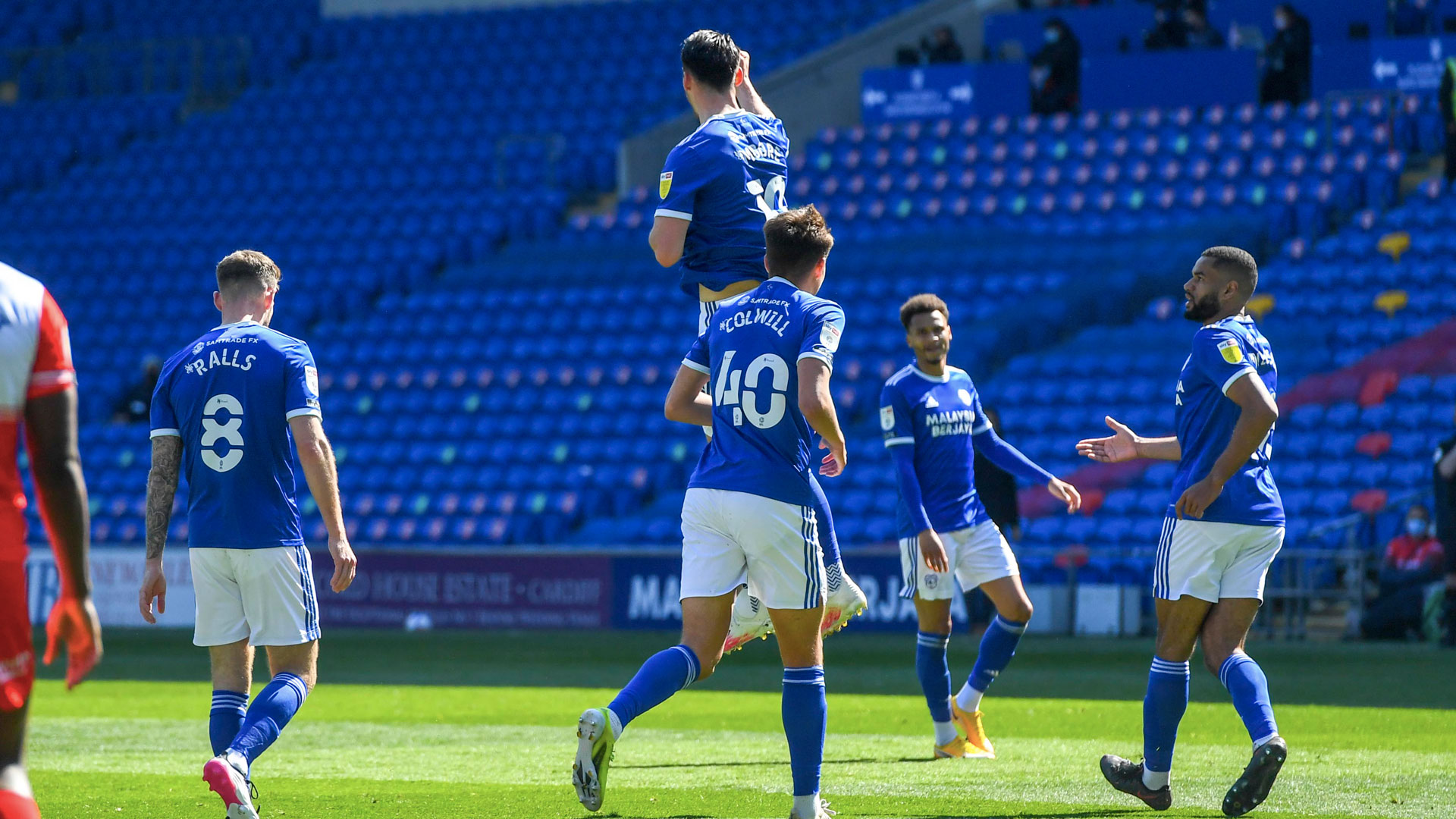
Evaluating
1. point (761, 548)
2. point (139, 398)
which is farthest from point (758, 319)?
point (139, 398)

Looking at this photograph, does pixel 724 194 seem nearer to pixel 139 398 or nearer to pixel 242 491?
pixel 242 491

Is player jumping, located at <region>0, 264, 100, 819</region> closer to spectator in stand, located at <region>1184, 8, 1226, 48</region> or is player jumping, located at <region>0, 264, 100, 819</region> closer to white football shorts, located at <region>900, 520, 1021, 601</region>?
white football shorts, located at <region>900, 520, 1021, 601</region>

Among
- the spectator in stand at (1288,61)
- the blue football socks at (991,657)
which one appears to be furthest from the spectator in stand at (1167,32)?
the blue football socks at (991,657)

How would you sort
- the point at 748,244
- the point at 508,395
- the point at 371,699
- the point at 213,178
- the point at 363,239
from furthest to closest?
1. the point at 213,178
2. the point at 363,239
3. the point at 508,395
4. the point at 371,699
5. the point at 748,244

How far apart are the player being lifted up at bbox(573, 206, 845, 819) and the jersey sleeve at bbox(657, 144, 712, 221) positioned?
74cm

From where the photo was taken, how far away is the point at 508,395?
79.8ft

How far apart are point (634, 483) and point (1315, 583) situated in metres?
8.06

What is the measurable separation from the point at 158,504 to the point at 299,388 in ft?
2.16

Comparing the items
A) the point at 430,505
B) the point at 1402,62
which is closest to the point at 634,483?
the point at 430,505

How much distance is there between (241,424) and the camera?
6.43 m

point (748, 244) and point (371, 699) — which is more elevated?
point (748, 244)

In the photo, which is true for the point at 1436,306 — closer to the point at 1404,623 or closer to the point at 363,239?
the point at 1404,623

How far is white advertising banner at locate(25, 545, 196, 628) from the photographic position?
19656 mm

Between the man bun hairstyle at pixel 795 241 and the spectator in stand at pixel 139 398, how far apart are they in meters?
16.7
